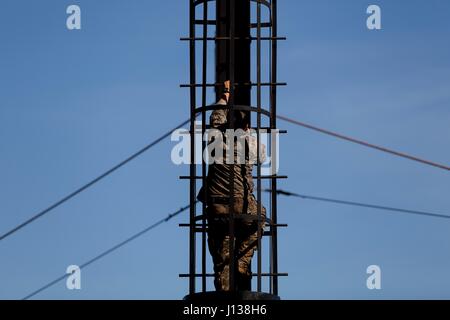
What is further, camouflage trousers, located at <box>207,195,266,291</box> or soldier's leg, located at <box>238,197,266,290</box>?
soldier's leg, located at <box>238,197,266,290</box>

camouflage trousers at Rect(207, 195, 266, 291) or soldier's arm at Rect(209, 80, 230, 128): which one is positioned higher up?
soldier's arm at Rect(209, 80, 230, 128)

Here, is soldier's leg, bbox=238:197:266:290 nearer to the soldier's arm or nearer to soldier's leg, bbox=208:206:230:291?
soldier's leg, bbox=208:206:230:291

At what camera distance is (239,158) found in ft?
96.8

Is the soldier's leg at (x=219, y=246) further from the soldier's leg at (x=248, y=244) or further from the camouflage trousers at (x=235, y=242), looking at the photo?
the soldier's leg at (x=248, y=244)

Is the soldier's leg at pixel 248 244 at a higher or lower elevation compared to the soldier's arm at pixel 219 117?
lower

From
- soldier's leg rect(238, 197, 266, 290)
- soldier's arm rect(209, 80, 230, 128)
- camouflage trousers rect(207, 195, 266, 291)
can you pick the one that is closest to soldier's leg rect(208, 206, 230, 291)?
camouflage trousers rect(207, 195, 266, 291)

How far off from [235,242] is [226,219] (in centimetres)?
57

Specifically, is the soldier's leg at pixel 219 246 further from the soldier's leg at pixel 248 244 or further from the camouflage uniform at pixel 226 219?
the soldier's leg at pixel 248 244

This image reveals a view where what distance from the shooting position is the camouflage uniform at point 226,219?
2920 centimetres

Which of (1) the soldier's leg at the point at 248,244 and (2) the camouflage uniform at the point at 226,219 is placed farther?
(1) the soldier's leg at the point at 248,244

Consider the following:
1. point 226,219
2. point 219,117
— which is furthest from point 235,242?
point 219,117

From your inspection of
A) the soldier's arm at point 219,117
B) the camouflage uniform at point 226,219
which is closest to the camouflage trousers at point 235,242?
the camouflage uniform at point 226,219

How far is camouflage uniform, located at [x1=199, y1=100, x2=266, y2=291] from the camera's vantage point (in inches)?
1150
